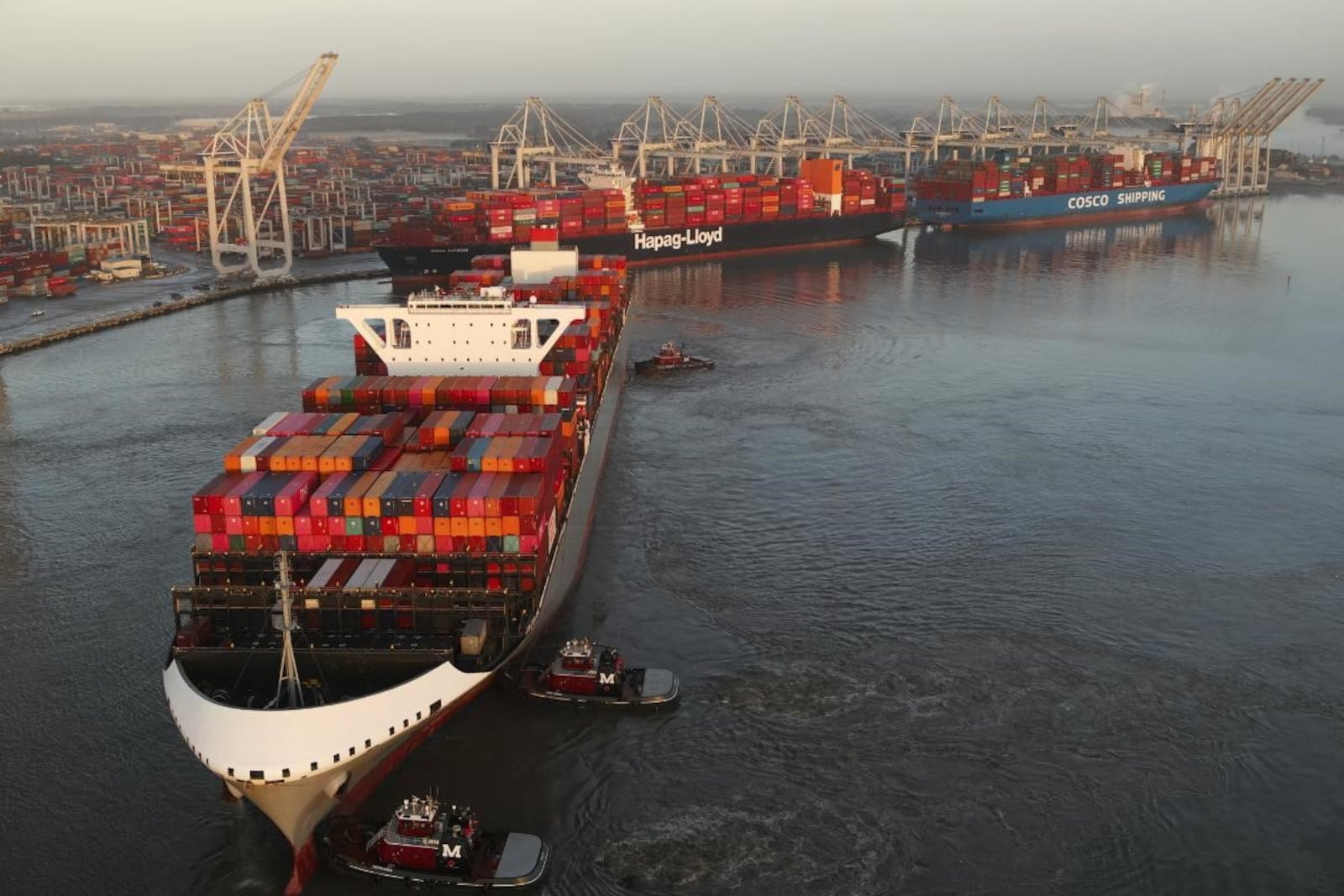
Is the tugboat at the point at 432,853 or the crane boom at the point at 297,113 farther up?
the crane boom at the point at 297,113

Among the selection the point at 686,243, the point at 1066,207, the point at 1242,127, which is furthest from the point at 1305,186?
the point at 686,243

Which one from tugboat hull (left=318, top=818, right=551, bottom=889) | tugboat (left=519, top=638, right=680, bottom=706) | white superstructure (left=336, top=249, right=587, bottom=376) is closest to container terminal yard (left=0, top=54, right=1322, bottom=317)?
white superstructure (left=336, top=249, right=587, bottom=376)

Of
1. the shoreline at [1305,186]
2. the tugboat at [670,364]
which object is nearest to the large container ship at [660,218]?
the tugboat at [670,364]

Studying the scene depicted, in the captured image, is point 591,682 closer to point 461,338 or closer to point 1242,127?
point 461,338

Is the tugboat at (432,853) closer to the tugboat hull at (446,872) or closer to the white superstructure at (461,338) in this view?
the tugboat hull at (446,872)

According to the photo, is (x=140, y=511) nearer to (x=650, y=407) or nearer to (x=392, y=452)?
(x=392, y=452)

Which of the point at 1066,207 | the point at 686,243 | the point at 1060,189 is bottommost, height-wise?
the point at 686,243

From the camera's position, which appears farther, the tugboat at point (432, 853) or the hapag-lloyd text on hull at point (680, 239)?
the hapag-lloyd text on hull at point (680, 239)

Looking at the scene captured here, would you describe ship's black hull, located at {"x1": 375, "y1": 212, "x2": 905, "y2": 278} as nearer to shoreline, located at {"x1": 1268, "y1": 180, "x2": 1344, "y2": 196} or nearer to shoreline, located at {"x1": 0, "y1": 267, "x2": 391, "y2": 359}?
shoreline, located at {"x1": 0, "y1": 267, "x2": 391, "y2": 359}
